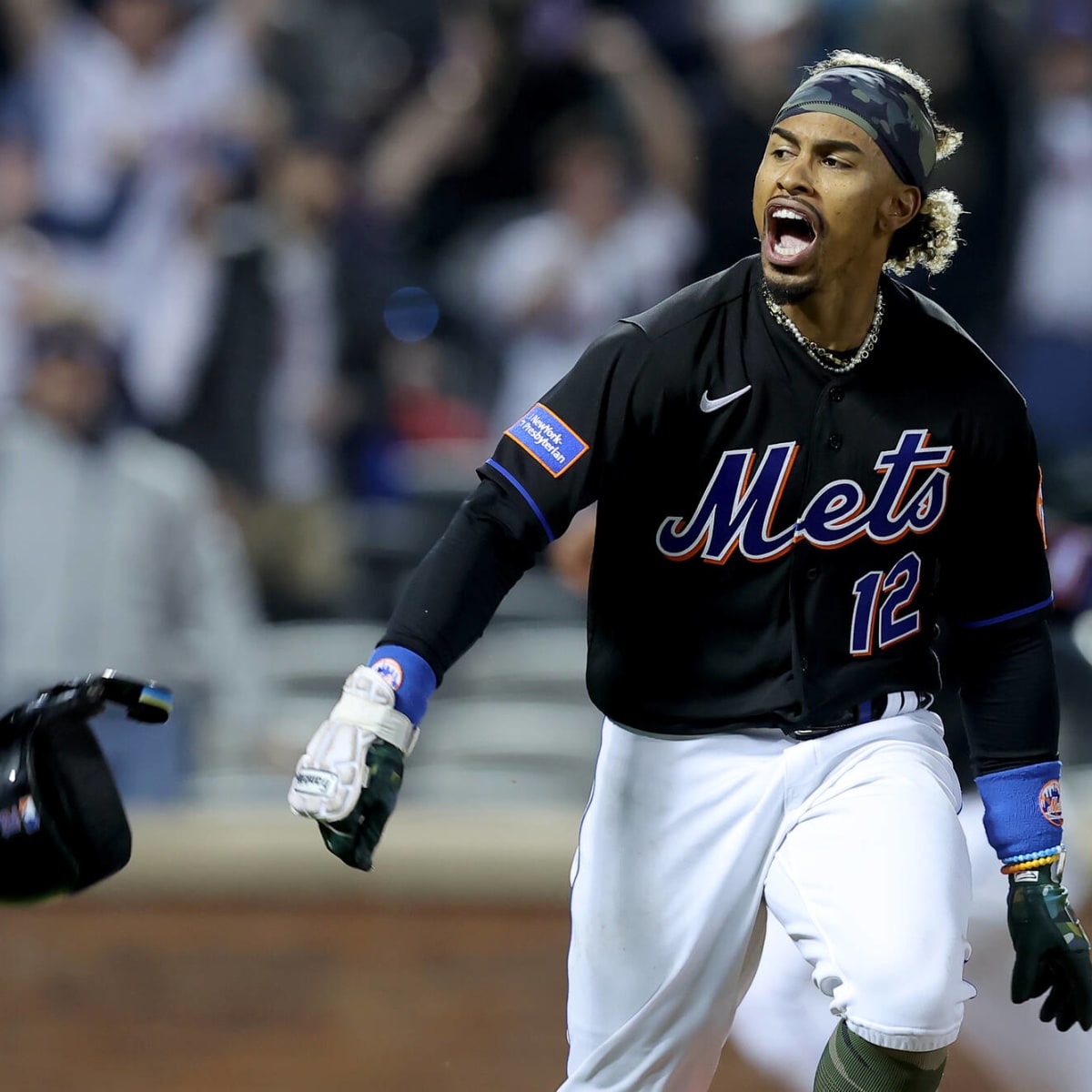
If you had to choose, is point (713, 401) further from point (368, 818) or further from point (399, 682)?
point (368, 818)

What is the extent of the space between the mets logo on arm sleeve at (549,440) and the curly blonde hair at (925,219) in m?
0.60

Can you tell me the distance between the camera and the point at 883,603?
2508mm

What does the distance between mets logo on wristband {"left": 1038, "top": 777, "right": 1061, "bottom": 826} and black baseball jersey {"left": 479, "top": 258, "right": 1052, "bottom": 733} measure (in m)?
0.25

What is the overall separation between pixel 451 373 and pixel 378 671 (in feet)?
13.5

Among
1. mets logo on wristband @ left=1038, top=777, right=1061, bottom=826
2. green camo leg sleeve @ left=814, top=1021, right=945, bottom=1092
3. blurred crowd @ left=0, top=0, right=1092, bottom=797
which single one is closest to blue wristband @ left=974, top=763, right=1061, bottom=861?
mets logo on wristband @ left=1038, top=777, right=1061, bottom=826

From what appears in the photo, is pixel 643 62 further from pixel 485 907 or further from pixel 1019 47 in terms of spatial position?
pixel 485 907

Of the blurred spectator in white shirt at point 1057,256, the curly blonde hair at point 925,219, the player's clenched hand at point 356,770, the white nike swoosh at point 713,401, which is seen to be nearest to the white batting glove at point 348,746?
the player's clenched hand at point 356,770

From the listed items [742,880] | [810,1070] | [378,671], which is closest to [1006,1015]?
[810,1070]

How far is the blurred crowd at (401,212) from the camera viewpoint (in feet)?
19.6

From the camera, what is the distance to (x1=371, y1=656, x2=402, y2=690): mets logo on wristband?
2.26 meters

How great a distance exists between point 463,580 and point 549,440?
0.72 ft

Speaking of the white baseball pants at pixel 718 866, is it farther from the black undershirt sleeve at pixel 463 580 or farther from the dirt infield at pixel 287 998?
the dirt infield at pixel 287 998

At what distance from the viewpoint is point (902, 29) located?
19.9 feet

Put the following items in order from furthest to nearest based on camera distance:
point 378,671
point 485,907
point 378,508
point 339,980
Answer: point 378,508, point 485,907, point 339,980, point 378,671
